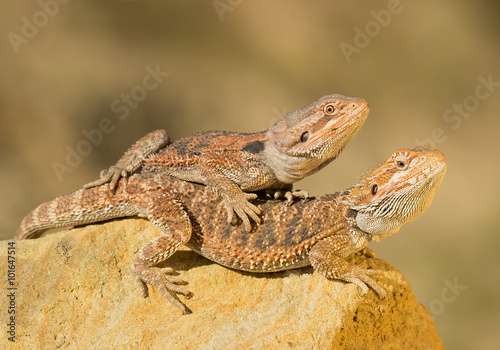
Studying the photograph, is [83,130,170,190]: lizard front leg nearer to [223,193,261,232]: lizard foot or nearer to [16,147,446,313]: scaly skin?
[16,147,446,313]: scaly skin

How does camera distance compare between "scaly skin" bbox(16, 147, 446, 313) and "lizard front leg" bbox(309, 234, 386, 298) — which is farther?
"lizard front leg" bbox(309, 234, 386, 298)

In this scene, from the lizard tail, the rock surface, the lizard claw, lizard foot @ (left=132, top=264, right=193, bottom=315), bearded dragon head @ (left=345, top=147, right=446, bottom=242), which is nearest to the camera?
bearded dragon head @ (left=345, top=147, right=446, bottom=242)

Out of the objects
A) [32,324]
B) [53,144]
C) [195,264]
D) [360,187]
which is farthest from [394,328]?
[53,144]

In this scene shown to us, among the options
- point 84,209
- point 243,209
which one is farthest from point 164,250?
point 84,209

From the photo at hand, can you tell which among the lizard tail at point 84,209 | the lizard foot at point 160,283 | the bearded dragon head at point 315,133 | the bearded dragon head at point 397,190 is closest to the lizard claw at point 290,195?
the bearded dragon head at point 315,133

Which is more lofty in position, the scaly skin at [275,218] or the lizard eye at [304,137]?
the lizard eye at [304,137]

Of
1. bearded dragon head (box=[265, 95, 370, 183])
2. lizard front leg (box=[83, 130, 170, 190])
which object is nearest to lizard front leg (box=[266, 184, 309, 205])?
→ bearded dragon head (box=[265, 95, 370, 183])

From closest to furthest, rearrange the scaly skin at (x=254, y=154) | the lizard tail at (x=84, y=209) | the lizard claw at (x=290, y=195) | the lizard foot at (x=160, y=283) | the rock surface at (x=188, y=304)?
the rock surface at (x=188, y=304) → the scaly skin at (x=254, y=154) → the lizard foot at (x=160, y=283) → the lizard claw at (x=290, y=195) → the lizard tail at (x=84, y=209)

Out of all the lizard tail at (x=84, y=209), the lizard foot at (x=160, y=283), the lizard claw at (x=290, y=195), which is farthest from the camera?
the lizard tail at (x=84, y=209)

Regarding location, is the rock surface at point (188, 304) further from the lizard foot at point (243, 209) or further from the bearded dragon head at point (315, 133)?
the bearded dragon head at point (315, 133)
